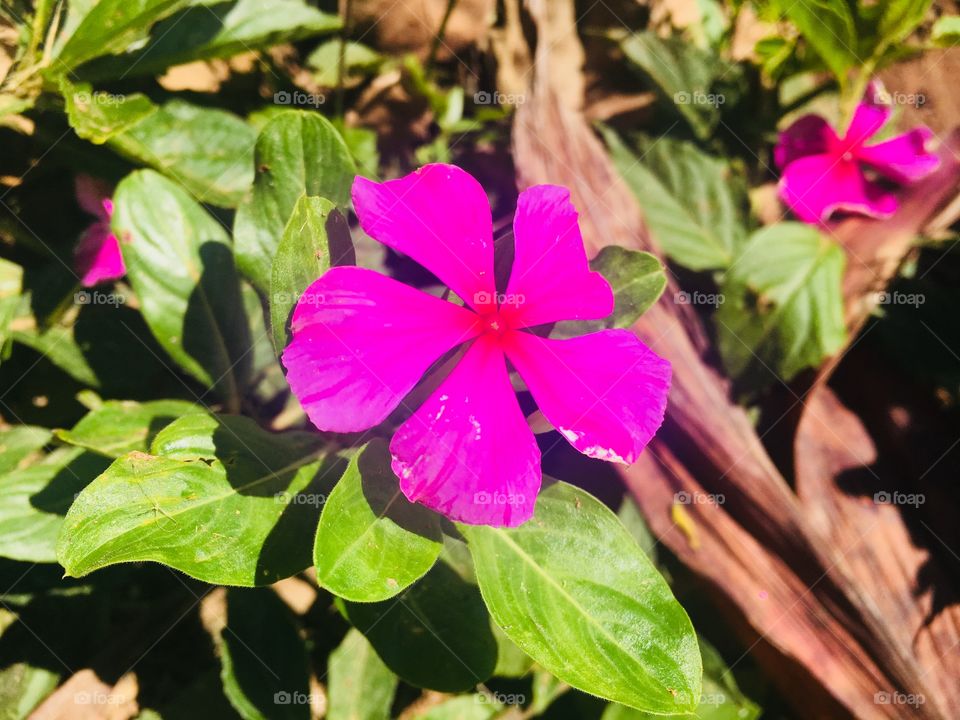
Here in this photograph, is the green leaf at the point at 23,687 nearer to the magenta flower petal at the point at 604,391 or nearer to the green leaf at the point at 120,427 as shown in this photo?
the green leaf at the point at 120,427

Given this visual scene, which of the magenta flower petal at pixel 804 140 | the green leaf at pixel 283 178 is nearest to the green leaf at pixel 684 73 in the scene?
the magenta flower petal at pixel 804 140

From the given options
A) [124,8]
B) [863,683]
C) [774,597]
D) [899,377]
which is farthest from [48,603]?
[899,377]

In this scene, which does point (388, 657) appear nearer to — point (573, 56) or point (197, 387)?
point (197, 387)

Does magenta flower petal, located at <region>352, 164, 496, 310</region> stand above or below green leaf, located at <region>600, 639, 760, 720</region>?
above

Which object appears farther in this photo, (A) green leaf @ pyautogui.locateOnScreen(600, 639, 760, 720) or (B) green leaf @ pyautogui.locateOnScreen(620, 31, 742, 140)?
(B) green leaf @ pyautogui.locateOnScreen(620, 31, 742, 140)

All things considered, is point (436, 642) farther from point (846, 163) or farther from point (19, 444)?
point (846, 163)

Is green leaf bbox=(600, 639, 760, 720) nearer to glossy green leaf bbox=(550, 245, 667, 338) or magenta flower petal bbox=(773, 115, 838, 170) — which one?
glossy green leaf bbox=(550, 245, 667, 338)

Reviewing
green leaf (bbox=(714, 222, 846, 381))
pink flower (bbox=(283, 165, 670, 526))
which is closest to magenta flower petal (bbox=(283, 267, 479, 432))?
pink flower (bbox=(283, 165, 670, 526))
